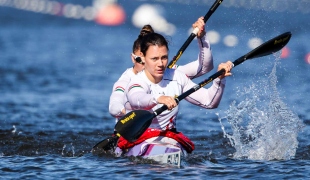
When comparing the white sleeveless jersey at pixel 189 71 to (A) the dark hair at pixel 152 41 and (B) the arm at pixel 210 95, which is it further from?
(A) the dark hair at pixel 152 41

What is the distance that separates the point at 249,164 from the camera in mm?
9250

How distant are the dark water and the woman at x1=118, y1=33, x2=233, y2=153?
355 mm

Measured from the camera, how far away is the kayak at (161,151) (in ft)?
28.6

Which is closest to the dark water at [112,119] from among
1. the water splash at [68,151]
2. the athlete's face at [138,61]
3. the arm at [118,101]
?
the water splash at [68,151]

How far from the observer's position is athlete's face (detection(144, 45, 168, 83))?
850 cm

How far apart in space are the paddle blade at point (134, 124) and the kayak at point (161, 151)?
221 mm

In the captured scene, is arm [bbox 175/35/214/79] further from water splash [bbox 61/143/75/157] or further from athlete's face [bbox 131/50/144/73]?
water splash [bbox 61/143/75/157]

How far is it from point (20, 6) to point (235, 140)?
68.5 meters

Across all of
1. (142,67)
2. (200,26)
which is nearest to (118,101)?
(142,67)

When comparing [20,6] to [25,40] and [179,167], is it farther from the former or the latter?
[179,167]

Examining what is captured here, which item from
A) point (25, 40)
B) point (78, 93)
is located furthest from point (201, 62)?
point (25, 40)

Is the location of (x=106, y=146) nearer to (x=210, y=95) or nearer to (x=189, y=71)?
(x=189, y=71)

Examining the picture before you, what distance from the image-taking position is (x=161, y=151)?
876 cm

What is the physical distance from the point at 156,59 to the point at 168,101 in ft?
1.84
